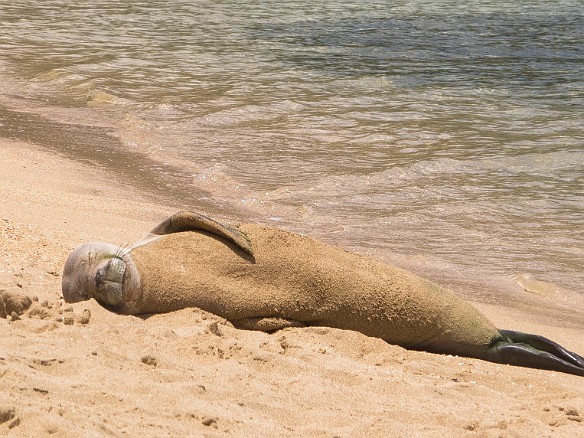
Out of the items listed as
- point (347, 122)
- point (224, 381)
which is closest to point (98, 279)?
point (224, 381)

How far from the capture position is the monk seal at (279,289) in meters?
5.00

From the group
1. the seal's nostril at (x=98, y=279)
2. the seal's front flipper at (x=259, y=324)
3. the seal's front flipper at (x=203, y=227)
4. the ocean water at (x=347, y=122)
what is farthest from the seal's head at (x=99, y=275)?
the ocean water at (x=347, y=122)

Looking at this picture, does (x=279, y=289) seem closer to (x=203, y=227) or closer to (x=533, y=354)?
(x=203, y=227)

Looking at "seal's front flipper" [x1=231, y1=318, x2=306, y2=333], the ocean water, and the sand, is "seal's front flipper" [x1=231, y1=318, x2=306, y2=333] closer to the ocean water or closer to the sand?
the sand

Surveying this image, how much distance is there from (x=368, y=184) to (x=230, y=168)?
4.75 ft

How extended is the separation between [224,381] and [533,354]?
6.31ft

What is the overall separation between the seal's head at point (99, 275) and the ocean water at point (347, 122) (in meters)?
2.76

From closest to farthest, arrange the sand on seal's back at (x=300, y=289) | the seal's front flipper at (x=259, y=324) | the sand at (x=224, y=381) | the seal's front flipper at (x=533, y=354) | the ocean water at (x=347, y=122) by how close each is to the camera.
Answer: the sand at (x=224, y=381)
the sand on seal's back at (x=300, y=289)
the seal's front flipper at (x=259, y=324)
the seal's front flipper at (x=533, y=354)
the ocean water at (x=347, y=122)

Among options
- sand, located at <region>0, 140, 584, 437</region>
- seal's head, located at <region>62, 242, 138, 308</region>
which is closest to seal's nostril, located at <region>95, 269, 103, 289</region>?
seal's head, located at <region>62, 242, 138, 308</region>

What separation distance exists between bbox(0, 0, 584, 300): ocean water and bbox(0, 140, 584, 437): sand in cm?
202

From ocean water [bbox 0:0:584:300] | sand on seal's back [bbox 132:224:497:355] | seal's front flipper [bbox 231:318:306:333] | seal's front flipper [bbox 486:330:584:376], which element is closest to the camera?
sand on seal's back [bbox 132:224:497:355]

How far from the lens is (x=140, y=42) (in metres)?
16.8

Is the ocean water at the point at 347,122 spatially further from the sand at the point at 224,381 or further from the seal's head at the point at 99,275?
the seal's head at the point at 99,275

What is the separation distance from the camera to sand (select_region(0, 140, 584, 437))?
3768 mm
